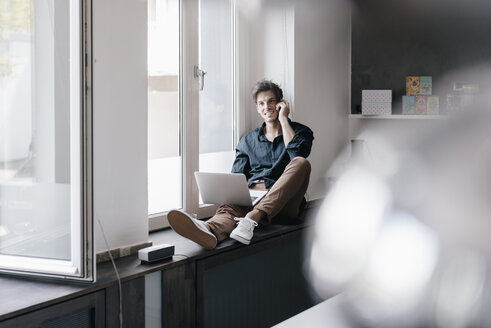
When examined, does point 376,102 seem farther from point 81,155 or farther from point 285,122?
→ point 81,155

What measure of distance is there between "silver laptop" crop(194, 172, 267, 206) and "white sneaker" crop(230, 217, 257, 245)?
0.76 ft

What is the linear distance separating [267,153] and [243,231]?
79cm

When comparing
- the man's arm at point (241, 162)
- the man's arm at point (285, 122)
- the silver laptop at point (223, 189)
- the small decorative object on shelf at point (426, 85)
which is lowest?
the silver laptop at point (223, 189)

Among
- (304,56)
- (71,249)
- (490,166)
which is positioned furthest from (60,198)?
(490,166)

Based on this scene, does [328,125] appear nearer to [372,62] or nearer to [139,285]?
[372,62]

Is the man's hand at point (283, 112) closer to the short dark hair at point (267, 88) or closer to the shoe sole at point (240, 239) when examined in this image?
the short dark hair at point (267, 88)

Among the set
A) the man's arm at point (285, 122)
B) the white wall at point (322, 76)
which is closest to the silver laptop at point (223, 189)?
the man's arm at point (285, 122)

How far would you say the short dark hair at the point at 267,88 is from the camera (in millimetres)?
3598

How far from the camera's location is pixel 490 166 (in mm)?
3736

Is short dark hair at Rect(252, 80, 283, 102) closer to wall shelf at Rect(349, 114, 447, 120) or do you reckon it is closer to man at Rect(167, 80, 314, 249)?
man at Rect(167, 80, 314, 249)

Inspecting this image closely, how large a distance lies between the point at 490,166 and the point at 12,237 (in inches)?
108

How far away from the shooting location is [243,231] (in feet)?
9.37

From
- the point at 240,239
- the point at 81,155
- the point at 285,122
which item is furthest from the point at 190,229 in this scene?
the point at 285,122

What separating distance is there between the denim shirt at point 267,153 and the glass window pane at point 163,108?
449 millimetres
